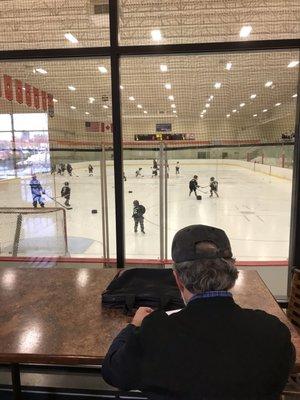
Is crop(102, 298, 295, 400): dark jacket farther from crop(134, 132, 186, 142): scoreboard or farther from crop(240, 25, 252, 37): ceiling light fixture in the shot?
crop(134, 132, 186, 142): scoreboard

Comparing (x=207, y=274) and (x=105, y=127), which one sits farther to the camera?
(x=105, y=127)

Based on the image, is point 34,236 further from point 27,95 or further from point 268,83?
point 268,83

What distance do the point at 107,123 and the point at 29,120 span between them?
1.38m

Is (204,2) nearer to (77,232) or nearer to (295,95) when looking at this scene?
(295,95)

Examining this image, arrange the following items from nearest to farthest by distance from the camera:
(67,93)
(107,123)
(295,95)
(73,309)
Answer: (73,309) < (295,95) < (107,123) < (67,93)

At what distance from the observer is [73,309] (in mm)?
1669

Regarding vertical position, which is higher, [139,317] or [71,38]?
[71,38]

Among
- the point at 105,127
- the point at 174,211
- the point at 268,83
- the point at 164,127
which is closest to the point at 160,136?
the point at 164,127

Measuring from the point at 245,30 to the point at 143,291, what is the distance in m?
2.10

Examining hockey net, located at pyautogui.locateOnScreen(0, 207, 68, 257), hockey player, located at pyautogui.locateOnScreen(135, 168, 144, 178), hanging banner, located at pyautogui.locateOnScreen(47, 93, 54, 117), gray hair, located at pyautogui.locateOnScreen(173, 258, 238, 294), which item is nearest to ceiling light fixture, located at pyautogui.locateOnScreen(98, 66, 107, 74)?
hanging banner, located at pyautogui.locateOnScreen(47, 93, 54, 117)

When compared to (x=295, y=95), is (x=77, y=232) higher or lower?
lower

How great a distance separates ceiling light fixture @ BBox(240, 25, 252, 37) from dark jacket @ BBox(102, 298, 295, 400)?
92.0 inches

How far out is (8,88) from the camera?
3.29 meters

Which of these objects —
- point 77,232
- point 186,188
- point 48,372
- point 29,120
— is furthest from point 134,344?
point 186,188
